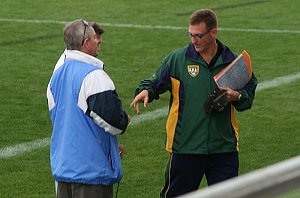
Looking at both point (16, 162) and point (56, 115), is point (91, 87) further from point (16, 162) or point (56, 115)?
point (16, 162)

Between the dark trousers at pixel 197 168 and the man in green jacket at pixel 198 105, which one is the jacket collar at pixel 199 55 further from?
the dark trousers at pixel 197 168

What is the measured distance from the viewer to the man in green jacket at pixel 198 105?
220 inches

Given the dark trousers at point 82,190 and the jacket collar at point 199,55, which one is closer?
the dark trousers at point 82,190

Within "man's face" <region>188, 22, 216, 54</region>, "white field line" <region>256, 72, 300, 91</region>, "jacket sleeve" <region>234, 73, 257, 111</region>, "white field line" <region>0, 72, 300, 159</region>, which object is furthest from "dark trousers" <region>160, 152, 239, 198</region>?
"white field line" <region>256, 72, 300, 91</region>

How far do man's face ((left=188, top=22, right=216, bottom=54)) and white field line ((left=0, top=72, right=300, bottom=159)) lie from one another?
3.67 meters

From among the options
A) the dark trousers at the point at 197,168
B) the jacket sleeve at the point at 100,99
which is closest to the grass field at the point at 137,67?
the dark trousers at the point at 197,168

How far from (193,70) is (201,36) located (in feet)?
0.68

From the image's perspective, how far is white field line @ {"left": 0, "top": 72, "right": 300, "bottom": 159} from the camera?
9.03 meters

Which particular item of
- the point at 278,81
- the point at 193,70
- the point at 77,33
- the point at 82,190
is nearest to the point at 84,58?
the point at 77,33

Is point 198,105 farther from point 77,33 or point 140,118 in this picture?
point 140,118

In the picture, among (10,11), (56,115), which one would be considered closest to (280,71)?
(10,11)

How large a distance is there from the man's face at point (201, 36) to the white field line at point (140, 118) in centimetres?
367

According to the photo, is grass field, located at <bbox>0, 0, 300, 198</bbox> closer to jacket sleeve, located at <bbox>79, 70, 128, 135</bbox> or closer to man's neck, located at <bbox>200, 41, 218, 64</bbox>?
man's neck, located at <bbox>200, 41, 218, 64</bbox>

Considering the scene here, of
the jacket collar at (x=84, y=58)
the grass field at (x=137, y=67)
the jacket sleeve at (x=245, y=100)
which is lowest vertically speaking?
the grass field at (x=137, y=67)
